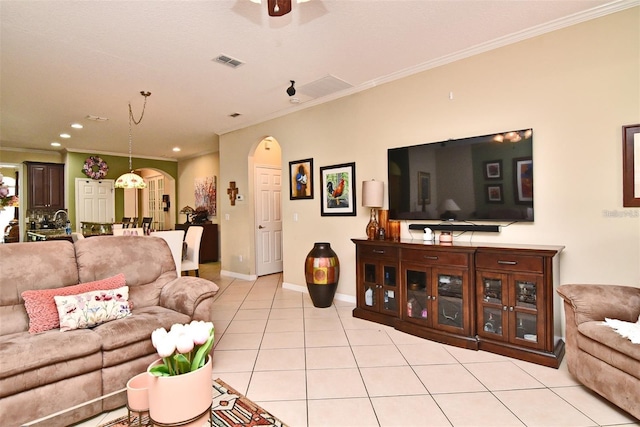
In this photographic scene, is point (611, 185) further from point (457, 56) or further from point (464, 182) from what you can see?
point (457, 56)

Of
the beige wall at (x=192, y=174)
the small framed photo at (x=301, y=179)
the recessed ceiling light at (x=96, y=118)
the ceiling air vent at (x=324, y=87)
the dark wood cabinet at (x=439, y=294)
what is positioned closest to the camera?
the dark wood cabinet at (x=439, y=294)

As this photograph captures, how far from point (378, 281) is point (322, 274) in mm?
748

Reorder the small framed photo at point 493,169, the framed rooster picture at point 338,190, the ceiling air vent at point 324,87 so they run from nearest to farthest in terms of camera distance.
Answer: the small framed photo at point 493,169
the ceiling air vent at point 324,87
the framed rooster picture at point 338,190

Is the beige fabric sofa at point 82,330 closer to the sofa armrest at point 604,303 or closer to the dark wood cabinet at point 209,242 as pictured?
the sofa armrest at point 604,303

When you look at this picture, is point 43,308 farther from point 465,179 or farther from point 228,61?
point 465,179

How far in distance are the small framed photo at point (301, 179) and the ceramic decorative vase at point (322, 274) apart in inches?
40.5

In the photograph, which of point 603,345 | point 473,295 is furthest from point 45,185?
point 603,345

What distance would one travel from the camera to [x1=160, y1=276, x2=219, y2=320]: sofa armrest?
2.49m

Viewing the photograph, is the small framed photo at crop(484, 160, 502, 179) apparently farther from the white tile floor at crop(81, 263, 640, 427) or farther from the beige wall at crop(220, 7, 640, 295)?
Answer: the white tile floor at crop(81, 263, 640, 427)

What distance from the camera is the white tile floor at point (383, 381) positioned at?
73.7 inches

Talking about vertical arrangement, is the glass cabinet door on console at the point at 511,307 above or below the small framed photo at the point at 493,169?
below

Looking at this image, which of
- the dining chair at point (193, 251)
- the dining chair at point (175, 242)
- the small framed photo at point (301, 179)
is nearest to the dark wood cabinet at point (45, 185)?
the dining chair at point (193, 251)

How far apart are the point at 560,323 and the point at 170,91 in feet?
15.9

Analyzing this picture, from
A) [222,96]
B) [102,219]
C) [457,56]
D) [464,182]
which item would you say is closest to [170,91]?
[222,96]
